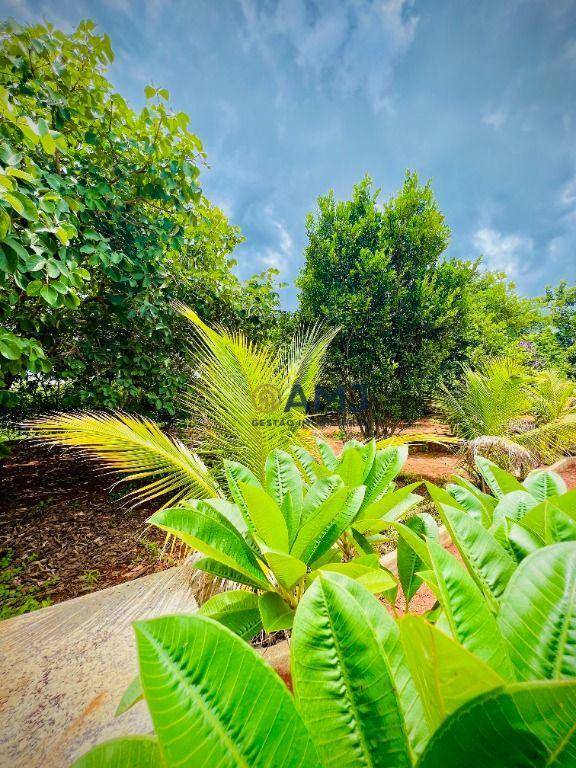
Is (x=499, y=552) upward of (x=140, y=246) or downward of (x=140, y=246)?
downward

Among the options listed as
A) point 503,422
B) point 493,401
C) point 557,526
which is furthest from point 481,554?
point 503,422

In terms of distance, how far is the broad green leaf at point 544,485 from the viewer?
0.77 meters

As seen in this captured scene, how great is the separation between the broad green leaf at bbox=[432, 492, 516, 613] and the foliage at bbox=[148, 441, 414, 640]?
9.6 inches

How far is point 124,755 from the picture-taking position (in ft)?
0.98

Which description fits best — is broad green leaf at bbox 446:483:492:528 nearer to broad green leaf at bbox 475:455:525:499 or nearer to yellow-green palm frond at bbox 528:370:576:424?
broad green leaf at bbox 475:455:525:499

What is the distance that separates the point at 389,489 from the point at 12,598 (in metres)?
2.98

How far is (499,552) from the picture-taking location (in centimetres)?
52

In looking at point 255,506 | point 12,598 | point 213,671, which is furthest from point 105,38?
point 12,598

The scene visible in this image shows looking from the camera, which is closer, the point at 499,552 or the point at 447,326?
the point at 499,552

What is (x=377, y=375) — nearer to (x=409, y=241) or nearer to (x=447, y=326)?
(x=447, y=326)

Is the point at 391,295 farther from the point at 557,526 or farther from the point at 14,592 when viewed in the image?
the point at 14,592

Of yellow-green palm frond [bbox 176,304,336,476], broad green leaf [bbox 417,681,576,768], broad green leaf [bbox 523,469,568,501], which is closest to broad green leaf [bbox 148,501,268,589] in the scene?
broad green leaf [bbox 417,681,576,768]

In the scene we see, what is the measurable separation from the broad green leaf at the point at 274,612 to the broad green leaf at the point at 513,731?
49 cm

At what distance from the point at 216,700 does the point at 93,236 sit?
10.7ft
